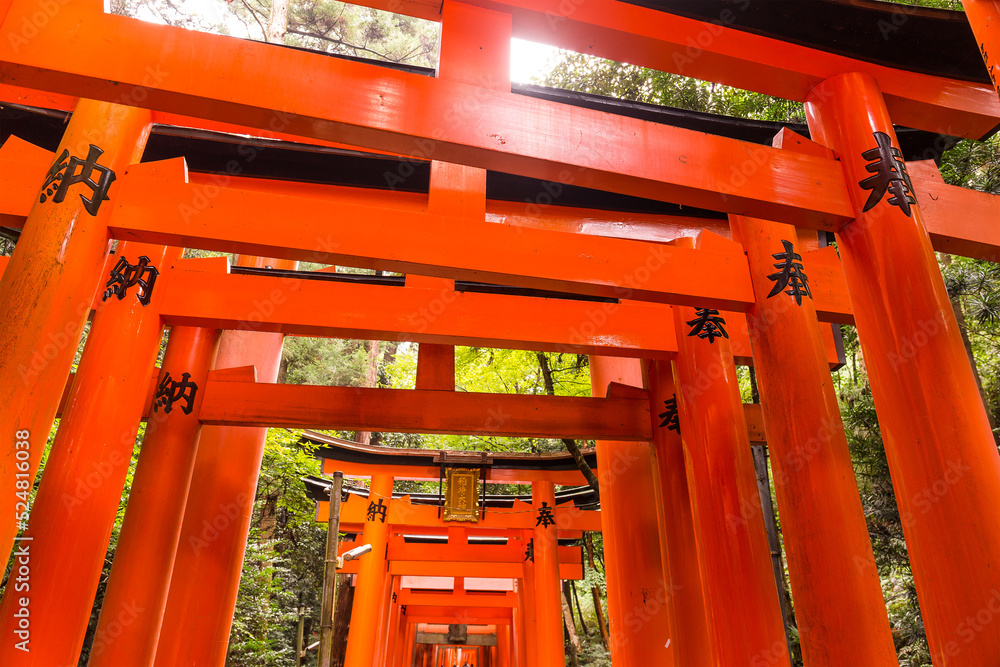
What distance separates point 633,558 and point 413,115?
4.88 metres

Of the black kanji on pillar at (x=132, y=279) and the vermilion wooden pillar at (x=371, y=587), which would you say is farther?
the vermilion wooden pillar at (x=371, y=587)

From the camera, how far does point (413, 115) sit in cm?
287

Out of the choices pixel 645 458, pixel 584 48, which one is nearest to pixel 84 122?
pixel 584 48

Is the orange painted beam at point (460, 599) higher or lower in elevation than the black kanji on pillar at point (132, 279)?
lower

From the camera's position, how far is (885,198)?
326 centimetres

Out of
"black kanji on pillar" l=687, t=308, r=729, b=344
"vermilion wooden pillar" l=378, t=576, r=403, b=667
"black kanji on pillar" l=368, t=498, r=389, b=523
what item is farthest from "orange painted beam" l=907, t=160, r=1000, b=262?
"vermilion wooden pillar" l=378, t=576, r=403, b=667

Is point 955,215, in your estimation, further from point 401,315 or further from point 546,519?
point 546,519

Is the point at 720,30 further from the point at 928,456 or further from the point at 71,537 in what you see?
the point at 71,537

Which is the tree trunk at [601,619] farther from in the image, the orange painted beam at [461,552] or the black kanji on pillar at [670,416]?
the black kanji on pillar at [670,416]

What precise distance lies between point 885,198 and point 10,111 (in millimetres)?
6056

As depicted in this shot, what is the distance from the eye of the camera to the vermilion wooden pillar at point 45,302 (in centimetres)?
267

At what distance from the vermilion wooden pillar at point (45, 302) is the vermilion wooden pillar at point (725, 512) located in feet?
12.0

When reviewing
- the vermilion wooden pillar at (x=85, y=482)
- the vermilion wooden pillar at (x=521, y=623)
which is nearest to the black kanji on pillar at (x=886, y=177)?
the vermilion wooden pillar at (x=85, y=482)

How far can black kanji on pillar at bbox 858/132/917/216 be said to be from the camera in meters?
3.27
